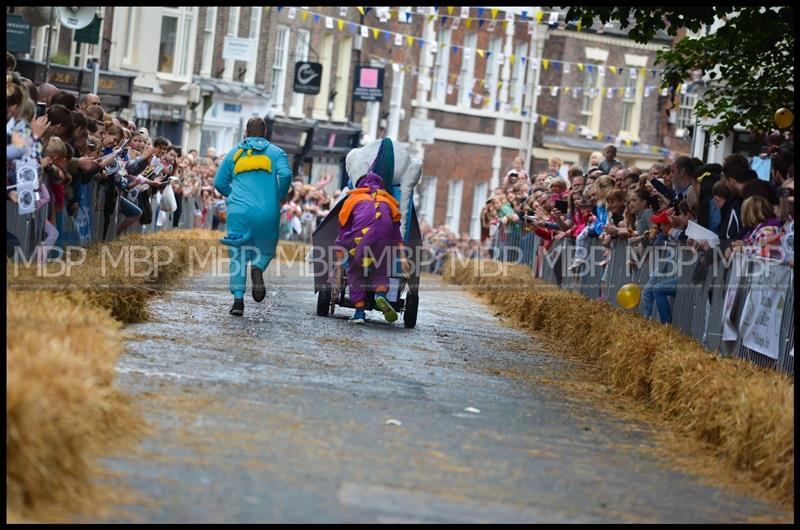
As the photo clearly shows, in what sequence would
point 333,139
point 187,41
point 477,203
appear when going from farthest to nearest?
point 477,203
point 333,139
point 187,41

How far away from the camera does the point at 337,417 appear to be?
955 cm

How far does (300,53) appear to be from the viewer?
169 feet

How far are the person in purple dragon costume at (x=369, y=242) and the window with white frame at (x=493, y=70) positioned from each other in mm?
42238

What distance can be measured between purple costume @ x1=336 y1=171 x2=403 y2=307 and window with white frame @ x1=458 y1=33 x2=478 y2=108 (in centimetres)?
4092

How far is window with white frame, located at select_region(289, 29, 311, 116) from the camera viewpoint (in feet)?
168

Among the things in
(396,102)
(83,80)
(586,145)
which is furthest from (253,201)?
(586,145)

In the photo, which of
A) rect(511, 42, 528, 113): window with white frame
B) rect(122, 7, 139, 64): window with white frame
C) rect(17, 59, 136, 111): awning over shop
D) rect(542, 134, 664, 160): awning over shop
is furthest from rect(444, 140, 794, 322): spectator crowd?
rect(542, 134, 664, 160): awning over shop

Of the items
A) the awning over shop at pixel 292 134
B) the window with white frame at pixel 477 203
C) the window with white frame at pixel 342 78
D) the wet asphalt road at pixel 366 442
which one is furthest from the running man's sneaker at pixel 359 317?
the window with white frame at pixel 477 203

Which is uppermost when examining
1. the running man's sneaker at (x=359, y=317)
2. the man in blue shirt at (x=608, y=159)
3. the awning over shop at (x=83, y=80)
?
the awning over shop at (x=83, y=80)

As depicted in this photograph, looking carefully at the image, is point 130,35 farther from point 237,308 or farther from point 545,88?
point 237,308

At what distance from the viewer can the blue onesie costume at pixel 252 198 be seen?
52.1 feet

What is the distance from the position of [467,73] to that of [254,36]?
38.8 ft

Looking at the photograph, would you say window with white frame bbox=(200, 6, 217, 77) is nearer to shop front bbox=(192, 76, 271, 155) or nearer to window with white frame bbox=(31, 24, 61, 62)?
shop front bbox=(192, 76, 271, 155)

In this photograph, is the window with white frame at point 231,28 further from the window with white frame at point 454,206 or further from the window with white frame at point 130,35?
the window with white frame at point 454,206
